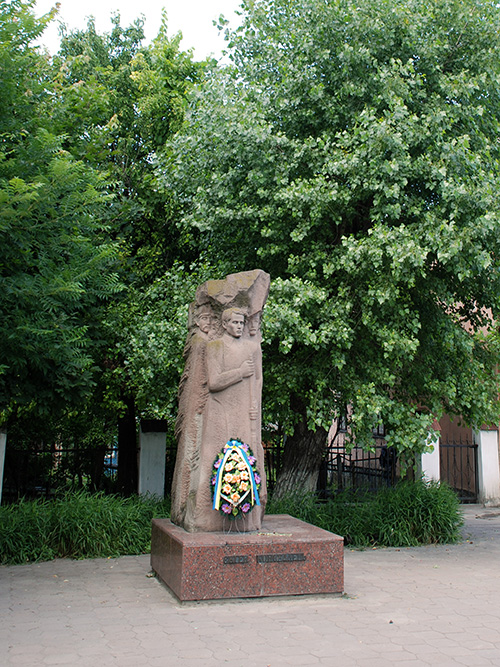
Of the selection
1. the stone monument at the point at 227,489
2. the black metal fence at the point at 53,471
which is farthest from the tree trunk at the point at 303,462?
the black metal fence at the point at 53,471

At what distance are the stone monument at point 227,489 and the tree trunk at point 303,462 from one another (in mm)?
3034

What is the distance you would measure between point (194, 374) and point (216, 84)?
5.17 m

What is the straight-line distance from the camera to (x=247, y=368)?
22.3ft

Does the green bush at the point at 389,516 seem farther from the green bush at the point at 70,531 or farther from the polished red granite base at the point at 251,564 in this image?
the polished red granite base at the point at 251,564

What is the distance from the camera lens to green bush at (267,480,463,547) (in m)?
9.51

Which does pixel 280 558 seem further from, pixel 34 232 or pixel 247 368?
pixel 34 232

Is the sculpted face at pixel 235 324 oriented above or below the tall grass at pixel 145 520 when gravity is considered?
above

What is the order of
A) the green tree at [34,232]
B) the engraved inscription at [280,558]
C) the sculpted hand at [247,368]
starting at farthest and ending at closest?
1. the sculpted hand at [247,368]
2. the green tree at [34,232]
3. the engraved inscription at [280,558]

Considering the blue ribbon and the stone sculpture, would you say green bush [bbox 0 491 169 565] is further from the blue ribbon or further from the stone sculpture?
the blue ribbon

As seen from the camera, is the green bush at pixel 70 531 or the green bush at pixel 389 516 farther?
the green bush at pixel 389 516

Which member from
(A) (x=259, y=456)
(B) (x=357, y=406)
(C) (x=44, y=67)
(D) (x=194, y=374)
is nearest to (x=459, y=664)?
(A) (x=259, y=456)

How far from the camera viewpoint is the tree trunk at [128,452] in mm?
12258

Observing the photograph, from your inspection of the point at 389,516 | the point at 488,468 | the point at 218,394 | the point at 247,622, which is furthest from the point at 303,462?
the point at 488,468

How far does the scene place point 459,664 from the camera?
454cm
